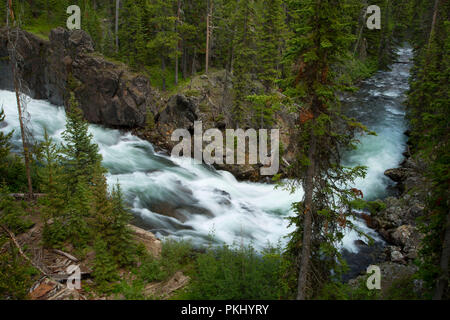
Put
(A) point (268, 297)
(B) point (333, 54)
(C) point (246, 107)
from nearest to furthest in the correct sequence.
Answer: (B) point (333, 54), (A) point (268, 297), (C) point (246, 107)

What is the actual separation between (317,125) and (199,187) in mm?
15387

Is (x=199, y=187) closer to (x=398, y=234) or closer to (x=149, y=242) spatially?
(x=149, y=242)

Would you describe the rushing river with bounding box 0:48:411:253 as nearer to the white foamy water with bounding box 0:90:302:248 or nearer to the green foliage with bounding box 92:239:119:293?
the white foamy water with bounding box 0:90:302:248

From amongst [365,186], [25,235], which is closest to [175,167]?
[25,235]

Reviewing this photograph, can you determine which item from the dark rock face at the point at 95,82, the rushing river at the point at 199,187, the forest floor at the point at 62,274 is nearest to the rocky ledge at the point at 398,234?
the rushing river at the point at 199,187

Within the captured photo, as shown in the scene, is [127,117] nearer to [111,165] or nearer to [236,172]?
[111,165]

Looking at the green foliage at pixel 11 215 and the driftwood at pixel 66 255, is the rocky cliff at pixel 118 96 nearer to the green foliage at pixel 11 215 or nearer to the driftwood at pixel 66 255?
the green foliage at pixel 11 215

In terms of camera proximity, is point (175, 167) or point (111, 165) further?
point (175, 167)

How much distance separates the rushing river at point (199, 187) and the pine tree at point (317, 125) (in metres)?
5.10

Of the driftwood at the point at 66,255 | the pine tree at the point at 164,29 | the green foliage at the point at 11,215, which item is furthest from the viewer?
the pine tree at the point at 164,29

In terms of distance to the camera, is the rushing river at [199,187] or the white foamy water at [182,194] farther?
the rushing river at [199,187]

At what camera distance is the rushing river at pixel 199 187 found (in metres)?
17.5

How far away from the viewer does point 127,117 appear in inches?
1097
